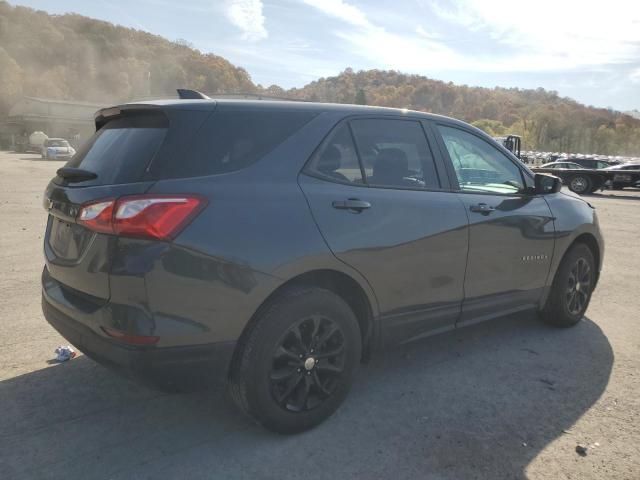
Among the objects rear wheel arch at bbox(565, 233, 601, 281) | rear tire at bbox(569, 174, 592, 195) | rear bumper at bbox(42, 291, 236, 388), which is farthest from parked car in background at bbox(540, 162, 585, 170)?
rear bumper at bbox(42, 291, 236, 388)

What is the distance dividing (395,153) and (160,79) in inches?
4595

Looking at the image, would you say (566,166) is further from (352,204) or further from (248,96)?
(352,204)

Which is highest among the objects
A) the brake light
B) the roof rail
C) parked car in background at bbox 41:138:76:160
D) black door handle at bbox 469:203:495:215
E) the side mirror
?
the roof rail

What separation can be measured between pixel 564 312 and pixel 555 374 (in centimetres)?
99

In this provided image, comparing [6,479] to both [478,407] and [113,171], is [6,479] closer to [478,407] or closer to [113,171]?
[113,171]

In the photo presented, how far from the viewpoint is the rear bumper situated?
240 centimetres

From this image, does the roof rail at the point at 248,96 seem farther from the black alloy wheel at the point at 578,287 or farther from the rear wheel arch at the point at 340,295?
the black alloy wheel at the point at 578,287

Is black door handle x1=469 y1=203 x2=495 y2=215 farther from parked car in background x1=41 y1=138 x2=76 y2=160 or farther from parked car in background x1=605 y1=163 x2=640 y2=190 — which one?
parked car in background x1=41 y1=138 x2=76 y2=160

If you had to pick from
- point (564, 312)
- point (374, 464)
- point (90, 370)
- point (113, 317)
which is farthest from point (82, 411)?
point (564, 312)

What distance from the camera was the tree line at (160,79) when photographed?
91.5 m

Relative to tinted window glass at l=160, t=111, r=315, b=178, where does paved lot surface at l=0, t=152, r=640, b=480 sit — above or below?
below

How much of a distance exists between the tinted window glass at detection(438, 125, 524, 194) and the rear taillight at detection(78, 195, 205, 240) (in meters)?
2.04

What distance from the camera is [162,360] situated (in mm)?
2418

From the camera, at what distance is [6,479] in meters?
2.46
